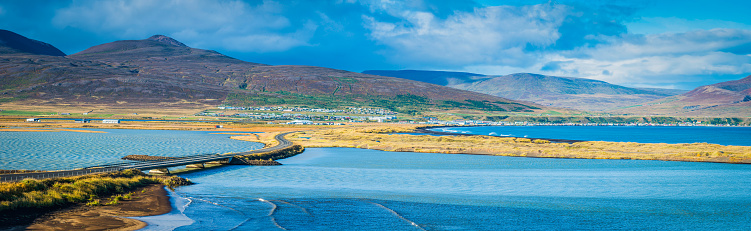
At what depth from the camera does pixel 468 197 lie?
34.2 metres

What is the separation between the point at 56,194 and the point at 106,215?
4.35 metres

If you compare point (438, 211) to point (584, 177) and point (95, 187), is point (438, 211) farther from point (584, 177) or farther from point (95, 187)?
point (584, 177)

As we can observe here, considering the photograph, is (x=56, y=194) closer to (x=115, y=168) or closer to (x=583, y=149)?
(x=115, y=168)

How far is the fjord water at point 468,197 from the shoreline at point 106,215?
4.95ft

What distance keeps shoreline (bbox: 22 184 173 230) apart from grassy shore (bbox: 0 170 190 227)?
665 millimetres

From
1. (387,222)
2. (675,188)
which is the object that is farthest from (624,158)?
(387,222)

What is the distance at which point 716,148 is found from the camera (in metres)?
71.8

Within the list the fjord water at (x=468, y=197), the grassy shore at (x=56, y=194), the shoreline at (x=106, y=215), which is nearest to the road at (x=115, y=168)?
the grassy shore at (x=56, y=194)

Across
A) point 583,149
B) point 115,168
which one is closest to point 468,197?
point 115,168

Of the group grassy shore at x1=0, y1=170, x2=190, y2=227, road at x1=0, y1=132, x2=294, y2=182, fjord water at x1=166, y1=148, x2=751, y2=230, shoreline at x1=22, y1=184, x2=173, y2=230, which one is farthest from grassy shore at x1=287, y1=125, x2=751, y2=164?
shoreline at x1=22, y1=184, x2=173, y2=230

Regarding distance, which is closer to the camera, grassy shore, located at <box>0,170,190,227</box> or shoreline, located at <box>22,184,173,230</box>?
shoreline, located at <box>22,184,173,230</box>

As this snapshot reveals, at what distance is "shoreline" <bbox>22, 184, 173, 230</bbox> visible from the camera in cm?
2066

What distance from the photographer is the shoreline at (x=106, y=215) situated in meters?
20.7

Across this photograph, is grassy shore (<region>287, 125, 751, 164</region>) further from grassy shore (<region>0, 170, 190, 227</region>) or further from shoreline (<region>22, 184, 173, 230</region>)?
shoreline (<region>22, 184, 173, 230</region>)
